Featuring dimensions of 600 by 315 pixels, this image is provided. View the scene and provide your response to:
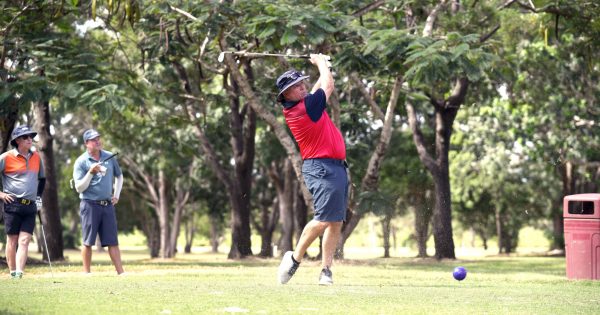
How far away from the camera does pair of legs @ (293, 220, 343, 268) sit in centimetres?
970

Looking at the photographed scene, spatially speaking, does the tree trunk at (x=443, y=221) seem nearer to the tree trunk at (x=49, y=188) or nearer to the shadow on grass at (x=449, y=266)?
the shadow on grass at (x=449, y=266)

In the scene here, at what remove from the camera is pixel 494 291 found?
977cm

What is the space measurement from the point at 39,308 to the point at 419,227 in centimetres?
2337

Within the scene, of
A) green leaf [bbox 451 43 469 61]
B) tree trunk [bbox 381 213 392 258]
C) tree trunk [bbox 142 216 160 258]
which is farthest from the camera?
tree trunk [bbox 142 216 160 258]

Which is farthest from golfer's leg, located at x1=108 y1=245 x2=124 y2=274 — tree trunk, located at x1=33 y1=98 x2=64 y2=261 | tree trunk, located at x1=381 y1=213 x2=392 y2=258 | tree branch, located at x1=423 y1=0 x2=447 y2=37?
tree trunk, located at x1=33 y1=98 x2=64 y2=261

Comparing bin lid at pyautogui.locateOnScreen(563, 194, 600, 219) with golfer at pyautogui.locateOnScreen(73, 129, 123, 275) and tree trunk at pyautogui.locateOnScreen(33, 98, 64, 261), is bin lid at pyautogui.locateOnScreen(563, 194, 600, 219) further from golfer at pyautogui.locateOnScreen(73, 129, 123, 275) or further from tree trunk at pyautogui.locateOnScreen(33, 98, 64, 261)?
tree trunk at pyautogui.locateOnScreen(33, 98, 64, 261)

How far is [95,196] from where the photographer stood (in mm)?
12531

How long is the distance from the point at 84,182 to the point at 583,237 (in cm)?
637

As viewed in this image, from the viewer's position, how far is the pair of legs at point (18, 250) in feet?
39.2

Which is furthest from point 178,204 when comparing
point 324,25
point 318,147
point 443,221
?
point 318,147

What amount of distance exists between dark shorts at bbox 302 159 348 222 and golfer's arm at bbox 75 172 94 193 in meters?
3.64

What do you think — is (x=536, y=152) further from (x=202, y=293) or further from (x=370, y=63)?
(x=202, y=293)

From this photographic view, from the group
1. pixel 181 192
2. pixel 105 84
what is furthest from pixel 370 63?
pixel 181 192

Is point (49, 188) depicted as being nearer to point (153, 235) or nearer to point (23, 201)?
point (23, 201)
